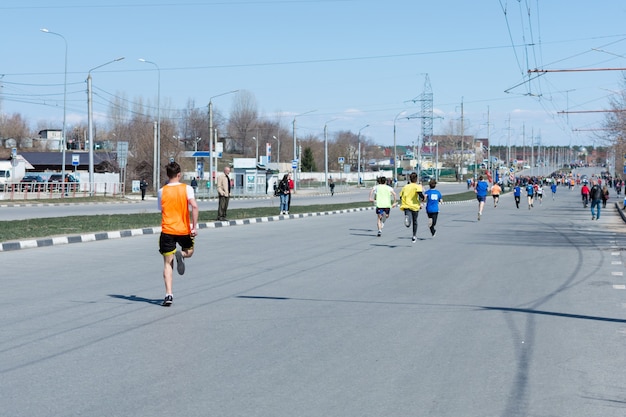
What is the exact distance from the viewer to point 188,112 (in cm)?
13962

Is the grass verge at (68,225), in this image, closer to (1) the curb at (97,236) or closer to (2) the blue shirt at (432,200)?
(1) the curb at (97,236)

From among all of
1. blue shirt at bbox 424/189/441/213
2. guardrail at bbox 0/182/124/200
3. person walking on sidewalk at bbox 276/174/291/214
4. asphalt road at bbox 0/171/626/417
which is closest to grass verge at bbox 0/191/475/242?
person walking on sidewalk at bbox 276/174/291/214

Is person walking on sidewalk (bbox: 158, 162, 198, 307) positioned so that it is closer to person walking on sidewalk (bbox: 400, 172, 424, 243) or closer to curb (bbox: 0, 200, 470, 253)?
curb (bbox: 0, 200, 470, 253)

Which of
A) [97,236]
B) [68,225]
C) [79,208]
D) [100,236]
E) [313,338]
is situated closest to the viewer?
[313,338]

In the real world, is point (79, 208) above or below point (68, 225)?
below

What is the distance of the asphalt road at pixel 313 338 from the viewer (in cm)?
576

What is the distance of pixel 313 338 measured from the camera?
8062mm

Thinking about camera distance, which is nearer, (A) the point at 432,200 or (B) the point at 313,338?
(B) the point at 313,338

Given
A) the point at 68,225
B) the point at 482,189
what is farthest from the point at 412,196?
the point at 482,189

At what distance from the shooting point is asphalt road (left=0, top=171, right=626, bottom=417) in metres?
5.76

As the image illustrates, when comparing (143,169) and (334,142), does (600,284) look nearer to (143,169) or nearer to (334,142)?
(143,169)

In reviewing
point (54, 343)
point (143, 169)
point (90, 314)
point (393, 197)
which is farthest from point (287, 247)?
point (143, 169)

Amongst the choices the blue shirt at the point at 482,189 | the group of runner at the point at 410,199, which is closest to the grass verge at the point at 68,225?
the group of runner at the point at 410,199

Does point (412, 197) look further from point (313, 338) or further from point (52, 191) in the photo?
point (52, 191)
